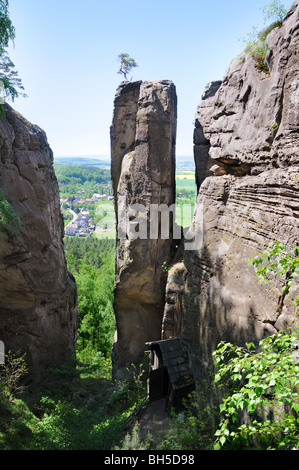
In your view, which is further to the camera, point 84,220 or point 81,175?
point 81,175

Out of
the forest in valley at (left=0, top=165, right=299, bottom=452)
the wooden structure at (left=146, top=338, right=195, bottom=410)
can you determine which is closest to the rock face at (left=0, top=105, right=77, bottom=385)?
the forest in valley at (left=0, top=165, right=299, bottom=452)

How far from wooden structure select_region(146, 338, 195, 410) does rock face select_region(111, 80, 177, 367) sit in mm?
4040

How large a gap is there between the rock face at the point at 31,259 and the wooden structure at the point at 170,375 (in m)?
6.27

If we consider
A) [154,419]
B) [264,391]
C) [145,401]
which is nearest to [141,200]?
[145,401]

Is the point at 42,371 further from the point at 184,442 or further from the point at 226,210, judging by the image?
the point at 226,210

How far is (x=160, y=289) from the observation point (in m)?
14.8

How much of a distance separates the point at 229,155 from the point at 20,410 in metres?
11.3

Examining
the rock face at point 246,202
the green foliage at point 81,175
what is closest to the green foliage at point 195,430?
the rock face at point 246,202

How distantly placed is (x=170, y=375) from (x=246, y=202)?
6.11 metres

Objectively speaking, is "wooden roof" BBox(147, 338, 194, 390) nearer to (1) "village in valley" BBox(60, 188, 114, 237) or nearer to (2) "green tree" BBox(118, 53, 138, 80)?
(2) "green tree" BBox(118, 53, 138, 80)

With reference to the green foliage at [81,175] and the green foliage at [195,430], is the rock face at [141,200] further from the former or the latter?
the green foliage at [81,175]

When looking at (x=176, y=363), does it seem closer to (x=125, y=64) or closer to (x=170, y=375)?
(x=170, y=375)

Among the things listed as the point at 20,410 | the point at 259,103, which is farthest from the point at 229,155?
the point at 20,410

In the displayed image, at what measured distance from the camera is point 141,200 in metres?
14.4
